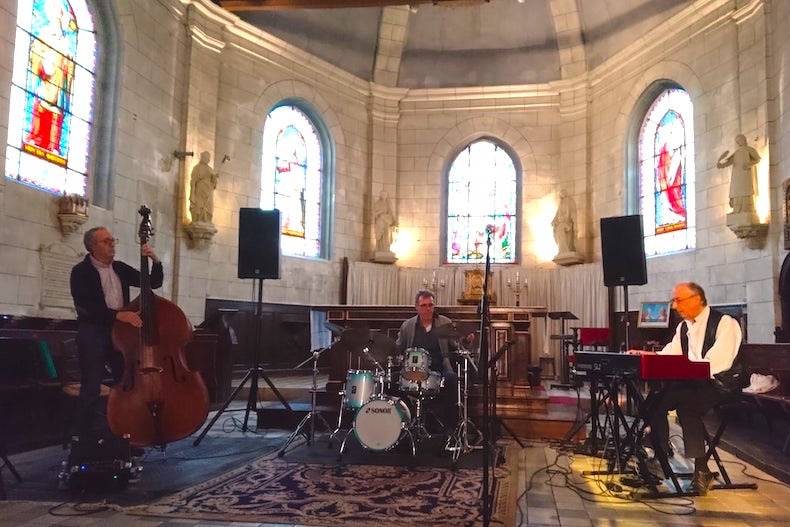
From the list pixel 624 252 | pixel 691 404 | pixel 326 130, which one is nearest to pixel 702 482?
pixel 691 404

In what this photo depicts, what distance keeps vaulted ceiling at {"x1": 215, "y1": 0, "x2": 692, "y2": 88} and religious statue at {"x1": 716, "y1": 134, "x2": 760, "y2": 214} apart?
161 inches

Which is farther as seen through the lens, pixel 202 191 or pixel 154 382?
pixel 202 191

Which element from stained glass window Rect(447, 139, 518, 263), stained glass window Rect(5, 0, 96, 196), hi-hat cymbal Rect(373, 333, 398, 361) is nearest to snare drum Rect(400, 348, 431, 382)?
hi-hat cymbal Rect(373, 333, 398, 361)

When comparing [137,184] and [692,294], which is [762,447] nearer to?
[692,294]

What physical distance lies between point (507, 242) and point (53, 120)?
29.6ft

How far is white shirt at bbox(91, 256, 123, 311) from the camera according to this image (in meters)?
4.81

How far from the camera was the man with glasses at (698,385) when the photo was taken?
468cm

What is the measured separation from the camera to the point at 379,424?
5.40 meters

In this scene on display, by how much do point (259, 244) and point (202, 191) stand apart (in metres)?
4.14

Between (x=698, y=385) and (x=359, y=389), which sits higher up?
(x=698, y=385)

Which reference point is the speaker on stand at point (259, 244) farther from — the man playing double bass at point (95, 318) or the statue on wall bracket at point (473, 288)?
the statue on wall bracket at point (473, 288)

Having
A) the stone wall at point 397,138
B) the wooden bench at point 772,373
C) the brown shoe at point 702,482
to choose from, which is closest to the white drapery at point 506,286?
the stone wall at point 397,138

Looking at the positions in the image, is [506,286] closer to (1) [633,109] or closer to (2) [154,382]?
(1) [633,109]

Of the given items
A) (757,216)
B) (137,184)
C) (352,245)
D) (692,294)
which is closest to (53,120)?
(137,184)
